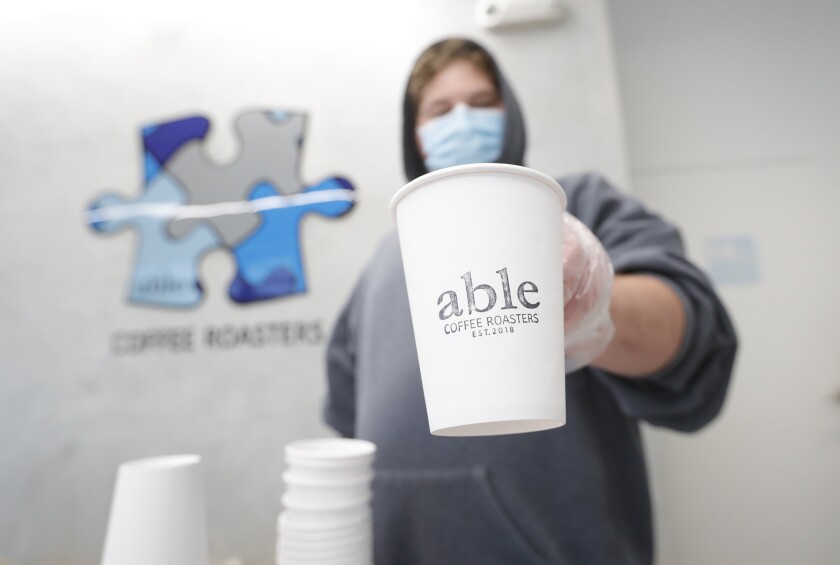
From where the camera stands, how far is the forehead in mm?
845

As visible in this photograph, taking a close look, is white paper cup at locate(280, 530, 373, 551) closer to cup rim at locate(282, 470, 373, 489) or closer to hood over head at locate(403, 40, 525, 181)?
cup rim at locate(282, 470, 373, 489)

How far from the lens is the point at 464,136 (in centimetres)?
76

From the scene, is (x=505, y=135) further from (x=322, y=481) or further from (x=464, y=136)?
(x=322, y=481)

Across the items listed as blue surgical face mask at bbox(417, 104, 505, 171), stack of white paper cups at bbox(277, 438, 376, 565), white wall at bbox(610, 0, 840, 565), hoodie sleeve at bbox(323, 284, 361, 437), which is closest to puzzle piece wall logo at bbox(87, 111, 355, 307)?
hoodie sleeve at bbox(323, 284, 361, 437)

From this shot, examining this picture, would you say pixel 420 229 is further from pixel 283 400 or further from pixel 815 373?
pixel 815 373

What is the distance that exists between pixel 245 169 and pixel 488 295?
1.20m

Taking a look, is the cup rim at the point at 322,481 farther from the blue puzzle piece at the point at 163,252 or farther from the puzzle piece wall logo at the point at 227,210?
the blue puzzle piece at the point at 163,252

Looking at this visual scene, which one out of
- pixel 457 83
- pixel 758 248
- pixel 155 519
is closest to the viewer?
pixel 155 519

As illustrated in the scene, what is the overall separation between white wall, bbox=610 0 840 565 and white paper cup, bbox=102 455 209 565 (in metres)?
1.02

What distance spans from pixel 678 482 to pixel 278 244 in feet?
3.92

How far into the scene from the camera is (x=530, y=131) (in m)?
1.23

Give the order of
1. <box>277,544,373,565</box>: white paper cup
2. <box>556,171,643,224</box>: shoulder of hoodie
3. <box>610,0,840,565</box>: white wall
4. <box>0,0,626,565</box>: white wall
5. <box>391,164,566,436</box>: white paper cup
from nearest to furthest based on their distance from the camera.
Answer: <box>391,164,566,436</box>: white paper cup
<box>277,544,373,565</box>: white paper cup
<box>556,171,643,224</box>: shoulder of hoodie
<box>610,0,840,565</box>: white wall
<box>0,0,626,565</box>: white wall

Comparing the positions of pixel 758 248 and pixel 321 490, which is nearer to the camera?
pixel 321 490

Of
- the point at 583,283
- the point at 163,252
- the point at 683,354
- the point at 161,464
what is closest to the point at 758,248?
the point at 683,354
